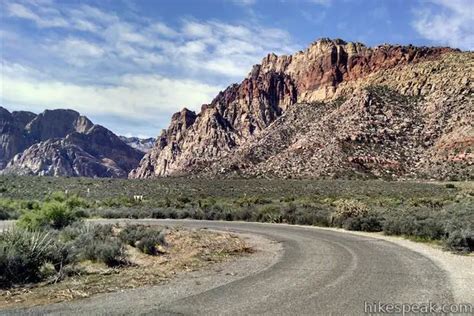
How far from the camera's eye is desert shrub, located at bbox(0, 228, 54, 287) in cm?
1177

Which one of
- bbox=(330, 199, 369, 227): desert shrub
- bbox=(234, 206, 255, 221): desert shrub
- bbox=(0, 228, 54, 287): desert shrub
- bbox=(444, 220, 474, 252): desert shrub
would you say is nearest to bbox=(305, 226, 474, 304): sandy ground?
bbox=(444, 220, 474, 252): desert shrub

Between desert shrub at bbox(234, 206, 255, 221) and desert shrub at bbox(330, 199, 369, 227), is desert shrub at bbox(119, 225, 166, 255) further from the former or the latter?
desert shrub at bbox(234, 206, 255, 221)

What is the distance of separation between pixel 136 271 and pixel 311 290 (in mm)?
5294

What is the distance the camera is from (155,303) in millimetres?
9320

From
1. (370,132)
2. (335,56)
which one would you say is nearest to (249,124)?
(335,56)

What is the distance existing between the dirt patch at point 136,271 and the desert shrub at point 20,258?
30.7 inches

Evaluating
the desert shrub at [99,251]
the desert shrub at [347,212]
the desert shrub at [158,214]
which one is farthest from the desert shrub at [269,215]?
the desert shrub at [99,251]

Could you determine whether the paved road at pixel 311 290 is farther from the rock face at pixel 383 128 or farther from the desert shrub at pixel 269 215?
the rock face at pixel 383 128

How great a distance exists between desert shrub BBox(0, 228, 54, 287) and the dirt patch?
78 centimetres

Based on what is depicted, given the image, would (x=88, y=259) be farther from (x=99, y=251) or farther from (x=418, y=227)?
(x=418, y=227)

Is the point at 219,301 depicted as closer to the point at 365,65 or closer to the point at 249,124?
the point at 365,65

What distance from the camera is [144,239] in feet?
58.5

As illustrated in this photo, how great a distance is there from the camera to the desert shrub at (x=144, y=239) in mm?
17516

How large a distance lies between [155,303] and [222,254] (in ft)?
25.1
